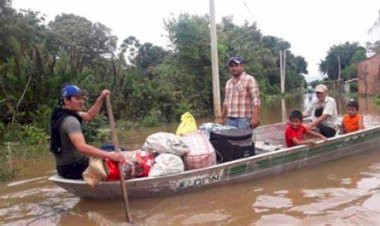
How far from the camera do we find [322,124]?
24.9ft

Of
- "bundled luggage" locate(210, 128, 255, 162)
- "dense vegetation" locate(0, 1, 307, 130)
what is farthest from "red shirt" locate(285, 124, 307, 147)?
"dense vegetation" locate(0, 1, 307, 130)

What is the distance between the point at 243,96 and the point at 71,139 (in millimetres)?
2907

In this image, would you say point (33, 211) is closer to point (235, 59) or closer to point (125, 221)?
point (125, 221)

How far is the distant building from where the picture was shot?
37.5 m

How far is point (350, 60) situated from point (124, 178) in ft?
184

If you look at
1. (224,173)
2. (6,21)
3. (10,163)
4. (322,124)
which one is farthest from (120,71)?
(224,173)

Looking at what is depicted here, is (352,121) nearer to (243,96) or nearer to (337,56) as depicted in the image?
(243,96)

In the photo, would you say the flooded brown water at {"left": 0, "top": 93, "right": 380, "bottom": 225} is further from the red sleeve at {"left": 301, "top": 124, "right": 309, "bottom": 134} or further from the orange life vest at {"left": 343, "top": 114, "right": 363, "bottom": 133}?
the orange life vest at {"left": 343, "top": 114, "right": 363, "bottom": 133}

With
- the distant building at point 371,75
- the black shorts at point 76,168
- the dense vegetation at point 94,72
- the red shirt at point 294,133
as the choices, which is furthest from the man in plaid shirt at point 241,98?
the distant building at point 371,75

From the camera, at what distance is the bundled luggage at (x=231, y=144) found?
6.12 metres

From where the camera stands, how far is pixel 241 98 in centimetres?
695

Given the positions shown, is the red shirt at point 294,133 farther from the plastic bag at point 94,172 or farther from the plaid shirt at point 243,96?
the plastic bag at point 94,172

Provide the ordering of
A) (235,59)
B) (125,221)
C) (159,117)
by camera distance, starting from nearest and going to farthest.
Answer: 1. (125,221)
2. (235,59)
3. (159,117)

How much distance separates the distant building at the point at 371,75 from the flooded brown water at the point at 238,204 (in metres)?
32.9
